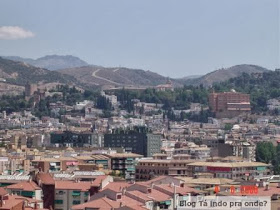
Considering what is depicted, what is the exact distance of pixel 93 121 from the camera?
12612 centimetres

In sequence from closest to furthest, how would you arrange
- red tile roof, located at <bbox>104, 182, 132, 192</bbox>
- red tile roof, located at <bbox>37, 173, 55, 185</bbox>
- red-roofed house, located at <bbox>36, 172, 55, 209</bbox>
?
red tile roof, located at <bbox>104, 182, 132, 192</bbox> → red-roofed house, located at <bbox>36, 172, 55, 209</bbox> → red tile roof, located at <bbox>37, 173, 55, 185</bbox>

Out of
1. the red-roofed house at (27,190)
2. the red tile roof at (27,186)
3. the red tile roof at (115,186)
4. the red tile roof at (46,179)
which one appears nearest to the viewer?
the red tile roof at (115,186)

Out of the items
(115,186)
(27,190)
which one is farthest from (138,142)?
(115,186)

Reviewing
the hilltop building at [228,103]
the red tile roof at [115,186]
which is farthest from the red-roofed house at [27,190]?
the hilltop building at [228,103]

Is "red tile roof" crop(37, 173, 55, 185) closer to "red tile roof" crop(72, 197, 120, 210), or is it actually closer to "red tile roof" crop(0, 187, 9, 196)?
"red tile roof" crop(0, 187, 9, 196)

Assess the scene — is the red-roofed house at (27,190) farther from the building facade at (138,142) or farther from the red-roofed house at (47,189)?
the building facade at (138,142)

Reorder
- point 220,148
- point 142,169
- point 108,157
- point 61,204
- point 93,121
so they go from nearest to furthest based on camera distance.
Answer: point 61,204 → point 142,169 → point 108,157 → point 220,148 → point 93,121

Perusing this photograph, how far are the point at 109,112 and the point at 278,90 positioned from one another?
71.9ft

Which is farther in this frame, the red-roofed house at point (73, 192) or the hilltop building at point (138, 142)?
the hilltop building at point (138, 142)

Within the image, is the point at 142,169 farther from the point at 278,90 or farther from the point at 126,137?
the point at 278,90

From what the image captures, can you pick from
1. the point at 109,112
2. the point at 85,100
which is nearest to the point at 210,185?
the point at 109,112

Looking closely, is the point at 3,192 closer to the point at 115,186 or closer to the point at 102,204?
the point at 115,186

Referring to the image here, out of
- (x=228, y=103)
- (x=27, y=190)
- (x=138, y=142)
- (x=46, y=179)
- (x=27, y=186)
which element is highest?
(x=228, y=103)

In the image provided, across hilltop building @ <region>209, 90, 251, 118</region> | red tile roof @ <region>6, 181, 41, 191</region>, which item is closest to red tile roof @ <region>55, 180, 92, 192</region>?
red tile roof @ <region>6, 181, 41, 191</region>
